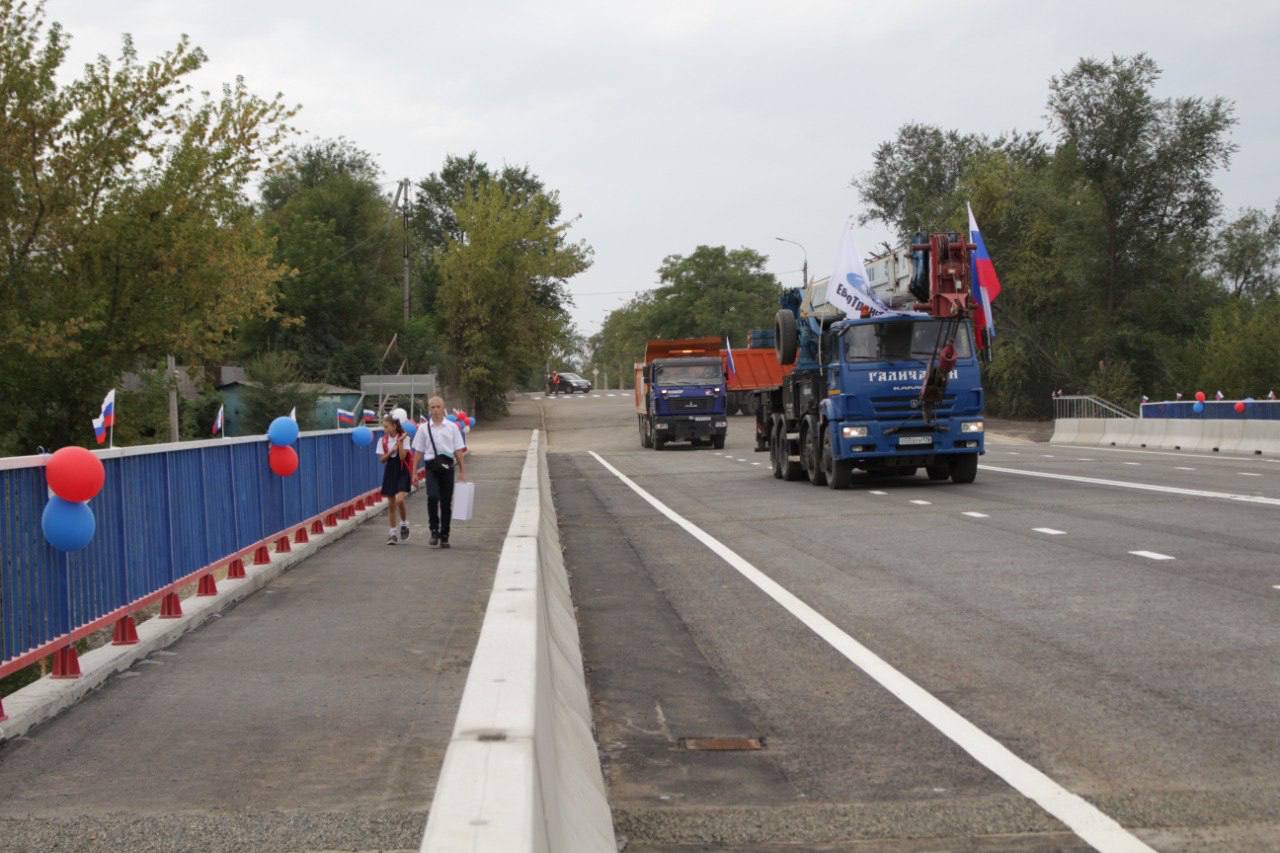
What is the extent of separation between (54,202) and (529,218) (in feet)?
160

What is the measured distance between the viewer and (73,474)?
→ 27.3ft

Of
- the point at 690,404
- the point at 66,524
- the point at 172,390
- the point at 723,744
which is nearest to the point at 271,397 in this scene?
the point at 690,404

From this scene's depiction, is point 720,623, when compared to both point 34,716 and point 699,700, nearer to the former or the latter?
point 699,700

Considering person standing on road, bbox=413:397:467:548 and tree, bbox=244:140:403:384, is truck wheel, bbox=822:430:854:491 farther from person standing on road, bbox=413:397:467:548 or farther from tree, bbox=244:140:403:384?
tree, bbox=244:140:403:384

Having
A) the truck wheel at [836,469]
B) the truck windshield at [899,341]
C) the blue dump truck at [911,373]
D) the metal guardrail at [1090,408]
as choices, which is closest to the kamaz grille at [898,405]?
the blue dump truck at [911,373]

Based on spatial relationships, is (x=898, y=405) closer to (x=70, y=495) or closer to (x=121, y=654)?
(x=121, y=654)

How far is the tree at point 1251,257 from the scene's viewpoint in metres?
112

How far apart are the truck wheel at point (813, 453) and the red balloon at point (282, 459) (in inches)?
487

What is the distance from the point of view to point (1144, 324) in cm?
6888

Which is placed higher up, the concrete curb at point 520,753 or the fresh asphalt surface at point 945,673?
the concrete curb at point 520,753

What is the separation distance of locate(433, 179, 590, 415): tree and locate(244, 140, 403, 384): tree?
3168mm

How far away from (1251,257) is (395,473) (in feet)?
355

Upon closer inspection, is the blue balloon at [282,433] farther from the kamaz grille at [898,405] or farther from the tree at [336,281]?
the tree at [336,281]

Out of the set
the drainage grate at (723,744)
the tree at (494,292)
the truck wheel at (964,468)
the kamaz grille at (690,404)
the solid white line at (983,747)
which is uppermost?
the tree at (494,292)
